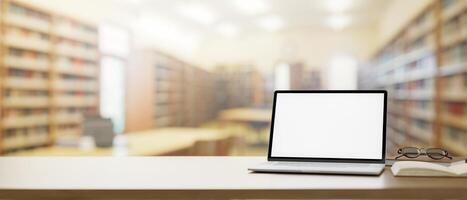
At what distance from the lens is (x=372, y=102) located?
1316mm

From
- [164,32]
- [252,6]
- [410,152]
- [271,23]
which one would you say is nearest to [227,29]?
[271,23]

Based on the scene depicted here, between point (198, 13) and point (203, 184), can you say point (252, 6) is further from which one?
point (203, 184)

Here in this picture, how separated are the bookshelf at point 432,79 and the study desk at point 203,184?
1.64 m

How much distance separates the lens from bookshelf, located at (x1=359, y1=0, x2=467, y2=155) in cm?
404

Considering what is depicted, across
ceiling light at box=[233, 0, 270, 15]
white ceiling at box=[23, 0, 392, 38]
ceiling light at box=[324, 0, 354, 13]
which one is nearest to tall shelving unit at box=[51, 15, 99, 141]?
white ceiling at box=[23, 0, 392, 38]

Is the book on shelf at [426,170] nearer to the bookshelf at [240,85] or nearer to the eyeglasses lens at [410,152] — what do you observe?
the eyeglasses lens at [410,152]

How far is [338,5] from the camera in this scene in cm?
996

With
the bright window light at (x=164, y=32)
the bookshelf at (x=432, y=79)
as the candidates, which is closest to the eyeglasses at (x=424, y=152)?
the bookshelf at (x=432, y=79)

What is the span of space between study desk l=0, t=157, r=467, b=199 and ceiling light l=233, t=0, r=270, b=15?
28.2 feet

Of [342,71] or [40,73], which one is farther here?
[342,71]

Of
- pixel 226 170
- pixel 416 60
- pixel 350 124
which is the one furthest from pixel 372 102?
pixel 416 60

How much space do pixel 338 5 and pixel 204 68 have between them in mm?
4654

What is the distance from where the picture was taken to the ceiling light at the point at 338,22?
36.9 feet

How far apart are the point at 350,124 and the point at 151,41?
8833mm
